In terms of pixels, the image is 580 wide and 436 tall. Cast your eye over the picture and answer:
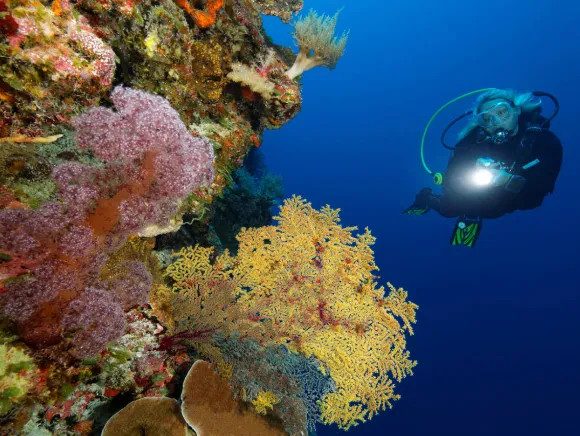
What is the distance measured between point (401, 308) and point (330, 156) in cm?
8064

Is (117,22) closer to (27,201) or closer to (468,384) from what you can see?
(27,201)

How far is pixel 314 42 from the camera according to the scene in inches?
152

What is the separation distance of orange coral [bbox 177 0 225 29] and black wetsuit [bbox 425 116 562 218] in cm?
589

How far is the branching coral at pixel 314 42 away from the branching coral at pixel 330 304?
7.11 ft

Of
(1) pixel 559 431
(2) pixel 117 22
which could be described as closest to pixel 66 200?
(2) pixel 117 22

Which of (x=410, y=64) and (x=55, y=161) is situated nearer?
(x=55, y=161)

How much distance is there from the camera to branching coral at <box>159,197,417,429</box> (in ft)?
12.8

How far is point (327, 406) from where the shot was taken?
157 inches

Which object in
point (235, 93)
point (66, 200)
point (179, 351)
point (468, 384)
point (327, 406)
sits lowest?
point (179, 351)

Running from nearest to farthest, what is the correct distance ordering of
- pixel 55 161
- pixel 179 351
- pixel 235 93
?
pixel 55 161, pixel 179 351, pixel 235 93

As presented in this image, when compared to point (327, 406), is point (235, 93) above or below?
above

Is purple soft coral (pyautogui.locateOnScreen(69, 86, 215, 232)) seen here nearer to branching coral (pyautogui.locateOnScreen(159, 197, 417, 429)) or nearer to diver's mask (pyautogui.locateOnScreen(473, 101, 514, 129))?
branching coral (pyautogui.locateOnScreen(159, 197, 417, 429))

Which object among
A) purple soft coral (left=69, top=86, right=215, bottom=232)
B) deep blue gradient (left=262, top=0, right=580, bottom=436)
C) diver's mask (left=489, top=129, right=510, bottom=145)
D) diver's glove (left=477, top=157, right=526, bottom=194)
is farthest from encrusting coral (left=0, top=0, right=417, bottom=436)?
deep blue gradient (left=262, top=0, right=580, bottom=436)

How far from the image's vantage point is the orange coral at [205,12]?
2967mm
